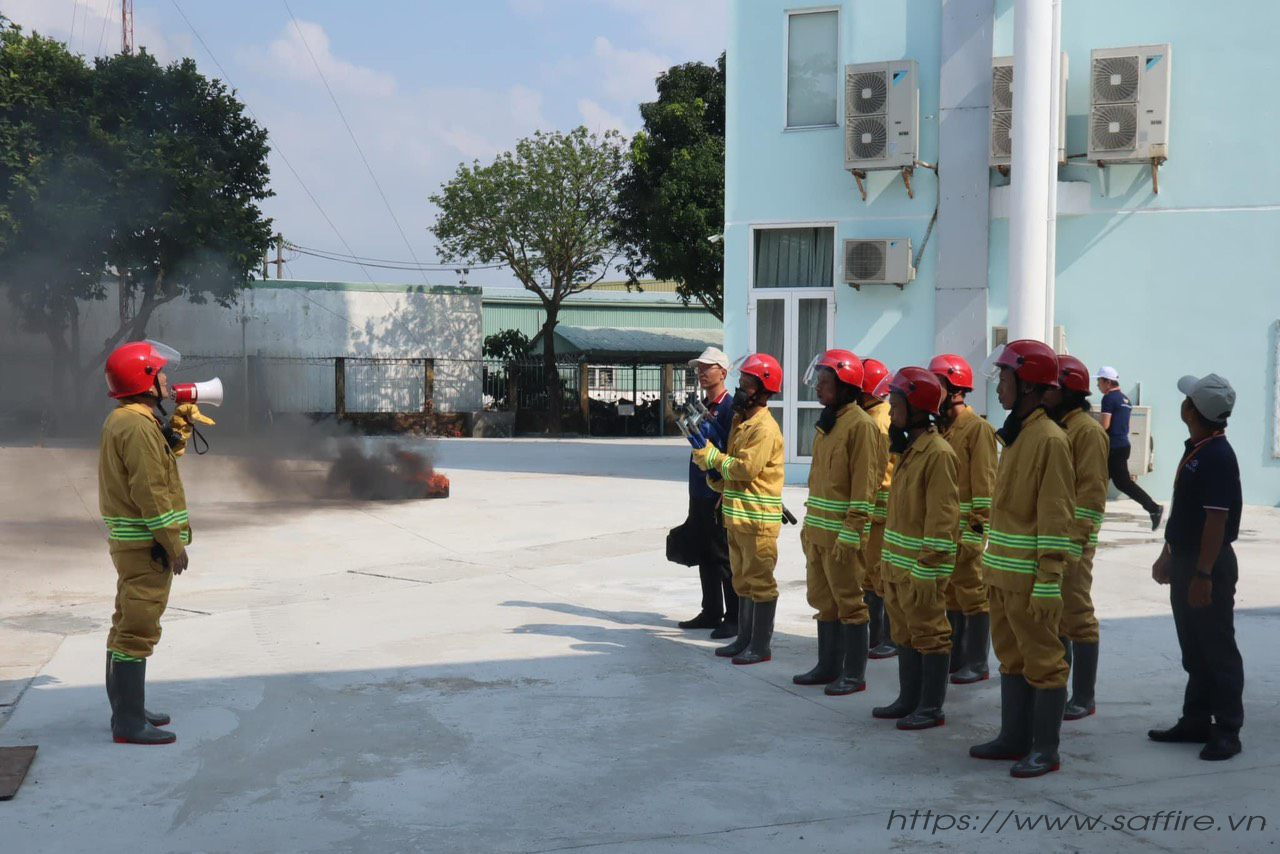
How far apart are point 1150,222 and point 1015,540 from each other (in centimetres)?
1183

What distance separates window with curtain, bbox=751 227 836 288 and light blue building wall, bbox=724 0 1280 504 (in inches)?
15.1

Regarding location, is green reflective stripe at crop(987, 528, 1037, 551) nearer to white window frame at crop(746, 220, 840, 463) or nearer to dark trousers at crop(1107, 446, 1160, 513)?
dark trousers at crop(1107, 446, 1160, 513)

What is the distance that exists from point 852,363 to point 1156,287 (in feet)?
34.5

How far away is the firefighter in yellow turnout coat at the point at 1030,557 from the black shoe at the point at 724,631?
2.86 meters

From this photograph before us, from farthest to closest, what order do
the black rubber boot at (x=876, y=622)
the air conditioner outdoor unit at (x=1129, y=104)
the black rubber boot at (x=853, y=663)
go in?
the air conditioner outdoor unit at (x=1129, y=104)
the black rubber boot at (x=876, y=622)
the black rubber boot at (x=853, y=663)

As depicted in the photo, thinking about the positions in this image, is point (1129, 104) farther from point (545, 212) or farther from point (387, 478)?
point (545, 212)

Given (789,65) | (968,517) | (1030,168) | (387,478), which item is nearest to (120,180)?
(387,478)

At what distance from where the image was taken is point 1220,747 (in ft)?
18.2

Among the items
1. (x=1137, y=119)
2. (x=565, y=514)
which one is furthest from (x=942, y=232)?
(x=565, y=514)

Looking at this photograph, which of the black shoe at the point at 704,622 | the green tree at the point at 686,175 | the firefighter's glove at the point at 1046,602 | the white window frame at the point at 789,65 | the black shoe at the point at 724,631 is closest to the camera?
the firefighter's glove at the point at 1046,602

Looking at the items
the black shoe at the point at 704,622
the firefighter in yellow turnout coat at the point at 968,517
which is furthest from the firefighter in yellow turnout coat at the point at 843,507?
the black shoe at the point at 704,622

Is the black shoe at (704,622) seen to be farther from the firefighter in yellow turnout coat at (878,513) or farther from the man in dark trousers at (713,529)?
the firefighter in yellow turnout coat at (878,513)

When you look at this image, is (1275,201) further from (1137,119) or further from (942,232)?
(942,232)

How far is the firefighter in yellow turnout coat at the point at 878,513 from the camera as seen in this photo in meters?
7.02
